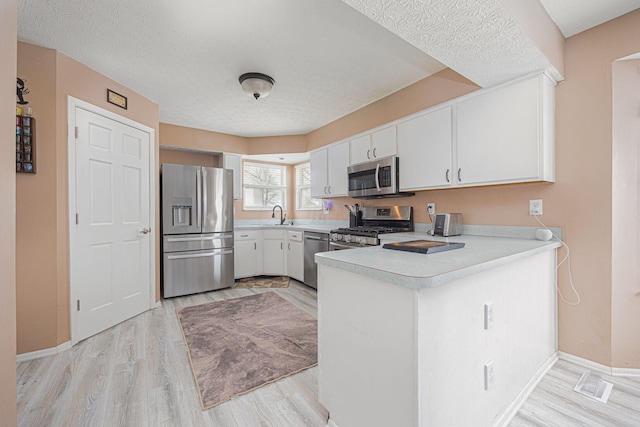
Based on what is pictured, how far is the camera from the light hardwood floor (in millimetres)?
1463

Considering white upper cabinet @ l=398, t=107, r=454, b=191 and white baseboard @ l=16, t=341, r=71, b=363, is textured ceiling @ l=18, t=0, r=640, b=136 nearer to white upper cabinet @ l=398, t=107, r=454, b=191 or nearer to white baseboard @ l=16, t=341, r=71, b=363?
white upper cabinet @ l=398, t=107, r=454, b=191

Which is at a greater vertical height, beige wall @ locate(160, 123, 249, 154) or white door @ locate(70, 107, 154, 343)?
beige wall @ locate(160, 123, 249, 154)

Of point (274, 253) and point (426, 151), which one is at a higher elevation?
point (426, 151)

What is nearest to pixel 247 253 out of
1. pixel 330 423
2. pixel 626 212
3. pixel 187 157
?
pixel 187 157

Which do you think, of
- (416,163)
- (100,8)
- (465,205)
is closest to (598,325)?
(465,205)

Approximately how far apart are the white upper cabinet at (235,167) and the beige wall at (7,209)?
3.59 metres

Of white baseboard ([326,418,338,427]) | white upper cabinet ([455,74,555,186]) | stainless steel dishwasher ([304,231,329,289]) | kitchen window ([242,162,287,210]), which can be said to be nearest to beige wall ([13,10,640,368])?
white upper cabinet ([455,74,555,186])

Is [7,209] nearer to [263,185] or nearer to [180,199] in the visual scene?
[180,199]

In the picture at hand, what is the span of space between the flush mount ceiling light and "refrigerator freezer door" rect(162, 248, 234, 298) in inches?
89.4

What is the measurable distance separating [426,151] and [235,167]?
10.7 feet

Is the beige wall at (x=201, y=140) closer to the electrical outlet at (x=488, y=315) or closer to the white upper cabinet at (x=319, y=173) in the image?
the white upper cabinet at (x=319, y=173)

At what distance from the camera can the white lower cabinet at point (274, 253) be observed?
4570 millimetres

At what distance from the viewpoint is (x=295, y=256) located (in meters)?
4.33

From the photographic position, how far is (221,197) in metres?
3.92
